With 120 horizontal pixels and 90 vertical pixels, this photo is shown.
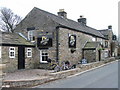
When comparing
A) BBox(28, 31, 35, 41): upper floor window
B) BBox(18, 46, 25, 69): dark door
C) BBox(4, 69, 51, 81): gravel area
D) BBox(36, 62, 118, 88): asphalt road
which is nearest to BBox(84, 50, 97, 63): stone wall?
BBox(28, 31, 35, 41): upper floor window

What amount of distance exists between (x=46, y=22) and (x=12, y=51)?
220 inches

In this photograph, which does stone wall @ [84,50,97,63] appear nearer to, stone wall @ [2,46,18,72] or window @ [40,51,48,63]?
window @ [40,51,48,63]

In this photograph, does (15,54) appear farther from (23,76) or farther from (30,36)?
(30,36)

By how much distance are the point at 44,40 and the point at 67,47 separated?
3161 millimetres

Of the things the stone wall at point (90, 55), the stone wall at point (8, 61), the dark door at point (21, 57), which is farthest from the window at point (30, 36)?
the stone wall at point (90, 55)

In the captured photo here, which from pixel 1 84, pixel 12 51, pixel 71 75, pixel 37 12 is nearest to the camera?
pixel 1 84

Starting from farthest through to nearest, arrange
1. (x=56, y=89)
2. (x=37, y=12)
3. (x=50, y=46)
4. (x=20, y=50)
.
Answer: (x=37, y=12) → (x=50, y=46) → (x=20, y=50) → (x=56, y=89)

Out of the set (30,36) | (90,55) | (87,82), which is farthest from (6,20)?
(87,82)

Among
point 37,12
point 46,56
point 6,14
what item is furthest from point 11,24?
point 46,56

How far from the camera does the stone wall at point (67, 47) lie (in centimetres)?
1678

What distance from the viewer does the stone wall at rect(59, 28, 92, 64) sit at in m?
16.8

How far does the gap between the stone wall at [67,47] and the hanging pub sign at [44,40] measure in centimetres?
142

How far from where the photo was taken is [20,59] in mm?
15633

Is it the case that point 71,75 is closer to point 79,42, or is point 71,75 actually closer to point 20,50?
point 20,50
